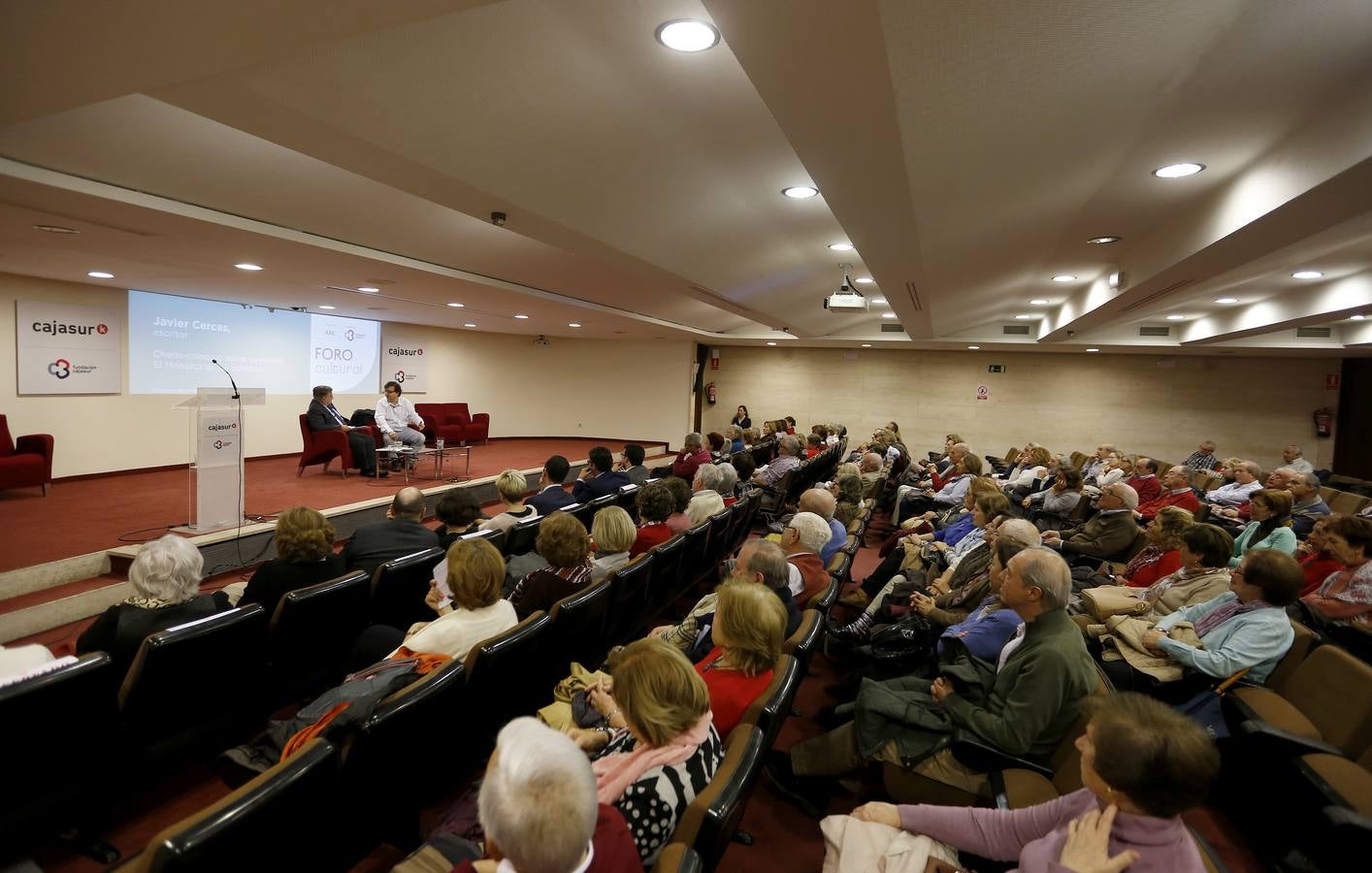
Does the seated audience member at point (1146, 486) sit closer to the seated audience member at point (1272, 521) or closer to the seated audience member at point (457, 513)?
the seated audience member at point (1272, 521)

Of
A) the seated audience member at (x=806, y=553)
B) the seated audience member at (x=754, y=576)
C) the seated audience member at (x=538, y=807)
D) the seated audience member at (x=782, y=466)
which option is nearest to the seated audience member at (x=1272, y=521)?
the seated audience member at (x=806, y=553)

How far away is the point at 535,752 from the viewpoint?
1.12 meters

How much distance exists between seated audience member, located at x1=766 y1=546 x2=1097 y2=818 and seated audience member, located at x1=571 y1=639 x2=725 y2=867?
916 millimetres

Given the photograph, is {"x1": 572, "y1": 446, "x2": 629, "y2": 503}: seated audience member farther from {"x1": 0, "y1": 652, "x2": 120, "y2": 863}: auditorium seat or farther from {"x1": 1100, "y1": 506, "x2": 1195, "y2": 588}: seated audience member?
{"x1": 1100, "y1": 506, "x2": 1195, "y2": 588}: seated audience member

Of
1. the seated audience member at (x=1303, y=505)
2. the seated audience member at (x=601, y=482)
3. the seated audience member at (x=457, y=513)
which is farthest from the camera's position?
the seated audience member at (x=601, y=482)

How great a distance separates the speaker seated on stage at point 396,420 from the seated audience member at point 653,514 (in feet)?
19.9

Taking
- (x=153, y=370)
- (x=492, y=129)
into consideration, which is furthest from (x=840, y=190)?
(x=153, y=370)

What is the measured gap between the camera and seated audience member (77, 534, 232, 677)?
8.01ft

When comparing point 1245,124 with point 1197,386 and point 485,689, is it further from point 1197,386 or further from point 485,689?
point 1197,386

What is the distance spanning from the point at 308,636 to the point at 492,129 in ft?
8.22

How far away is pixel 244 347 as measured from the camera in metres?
10.0

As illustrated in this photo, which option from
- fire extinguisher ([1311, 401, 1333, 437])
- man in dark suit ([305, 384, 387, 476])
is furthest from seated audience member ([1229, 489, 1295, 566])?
fire extinguisher ([1311, 401, 1333, 437])

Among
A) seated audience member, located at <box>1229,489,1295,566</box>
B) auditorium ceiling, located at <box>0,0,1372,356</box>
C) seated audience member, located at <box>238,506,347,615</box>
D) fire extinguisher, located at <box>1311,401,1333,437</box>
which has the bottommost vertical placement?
seated audience member, located at <box>238,506,347,615</box>

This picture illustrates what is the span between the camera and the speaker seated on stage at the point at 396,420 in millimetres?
9234
